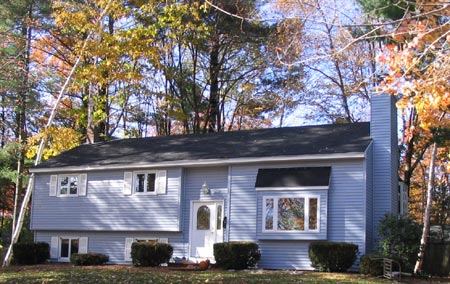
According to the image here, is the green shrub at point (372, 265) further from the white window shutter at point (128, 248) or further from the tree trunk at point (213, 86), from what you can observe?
the tree trunk at point (213, 86)

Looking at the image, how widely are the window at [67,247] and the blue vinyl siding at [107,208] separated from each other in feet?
1.99

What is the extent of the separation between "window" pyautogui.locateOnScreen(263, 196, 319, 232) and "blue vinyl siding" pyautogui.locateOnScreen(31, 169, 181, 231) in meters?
3.32

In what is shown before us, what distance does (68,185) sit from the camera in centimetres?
2255

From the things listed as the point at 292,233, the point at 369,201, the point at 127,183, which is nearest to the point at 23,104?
the point at 127,183

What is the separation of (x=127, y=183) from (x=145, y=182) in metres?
0.70

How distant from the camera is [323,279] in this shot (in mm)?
14938

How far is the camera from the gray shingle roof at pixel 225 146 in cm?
1900

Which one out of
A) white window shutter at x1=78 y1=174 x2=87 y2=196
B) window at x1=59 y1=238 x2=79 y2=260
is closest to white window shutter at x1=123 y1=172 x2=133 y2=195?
white window shutter at x1=78 y1=174 x2=87 y2=196

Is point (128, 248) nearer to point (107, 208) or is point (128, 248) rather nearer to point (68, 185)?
point (107, 208)

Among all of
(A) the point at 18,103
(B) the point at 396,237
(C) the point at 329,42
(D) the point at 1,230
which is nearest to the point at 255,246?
(B) the point at 396,237

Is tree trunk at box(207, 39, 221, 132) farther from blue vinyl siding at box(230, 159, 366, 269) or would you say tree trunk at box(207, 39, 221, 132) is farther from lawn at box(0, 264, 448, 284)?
lawn at box(0, 264, 448, 284)

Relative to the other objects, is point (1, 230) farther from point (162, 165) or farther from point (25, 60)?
point (162, 165)

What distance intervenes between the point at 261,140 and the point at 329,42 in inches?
308

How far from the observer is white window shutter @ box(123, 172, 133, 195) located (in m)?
21.2
